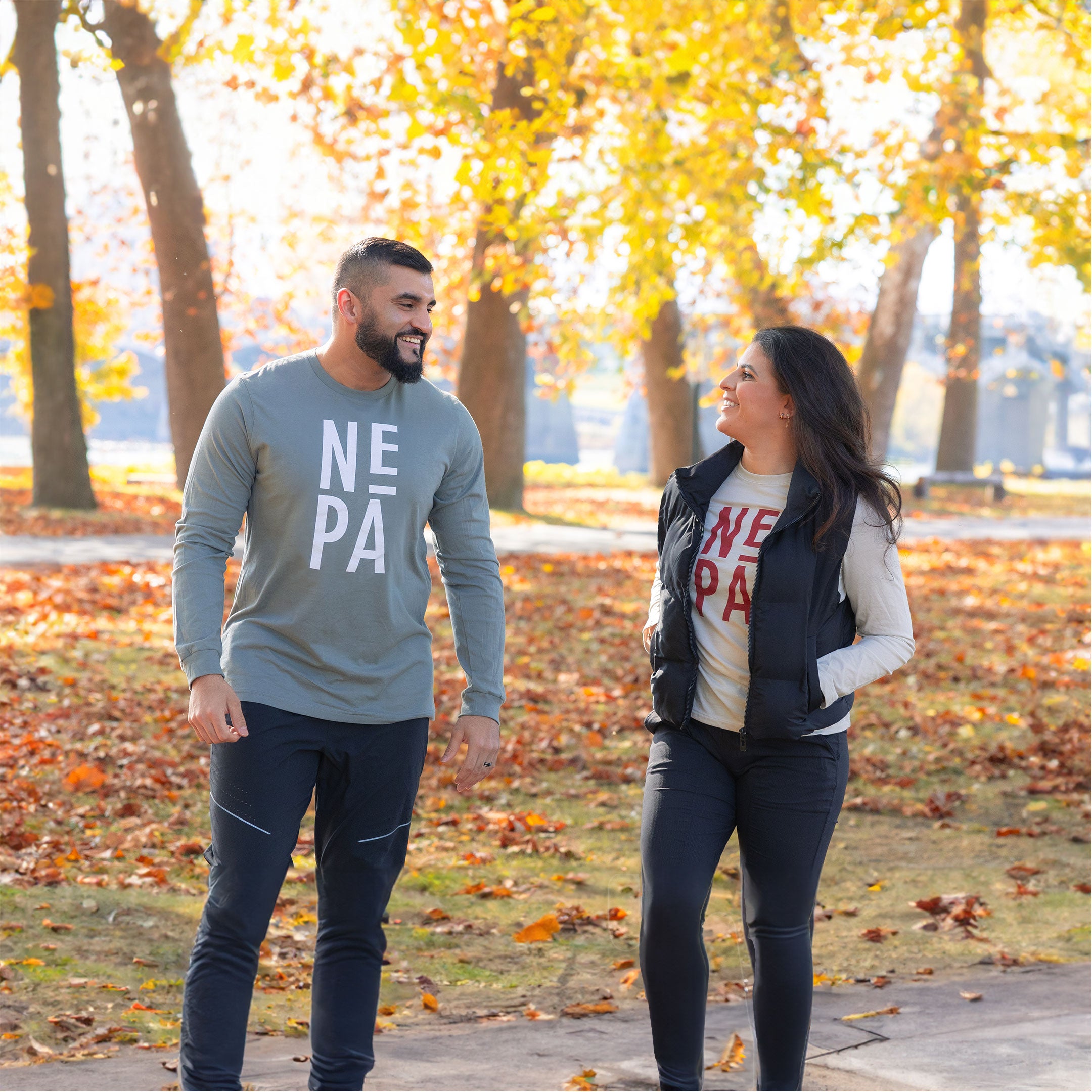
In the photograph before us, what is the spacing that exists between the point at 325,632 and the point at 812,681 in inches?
45.8

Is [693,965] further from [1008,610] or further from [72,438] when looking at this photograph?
[72,438]

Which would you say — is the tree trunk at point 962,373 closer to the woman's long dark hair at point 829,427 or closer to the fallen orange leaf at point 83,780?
the fallen orange leaf at point 83,780

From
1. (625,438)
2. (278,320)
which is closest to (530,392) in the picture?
(625,438)

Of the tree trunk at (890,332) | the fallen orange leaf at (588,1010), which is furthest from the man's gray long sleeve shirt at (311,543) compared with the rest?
the tree trunk at (890,332)

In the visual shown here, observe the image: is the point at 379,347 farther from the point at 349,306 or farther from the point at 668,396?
the point at 668,396

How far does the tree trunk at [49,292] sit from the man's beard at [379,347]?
1665 centimetres

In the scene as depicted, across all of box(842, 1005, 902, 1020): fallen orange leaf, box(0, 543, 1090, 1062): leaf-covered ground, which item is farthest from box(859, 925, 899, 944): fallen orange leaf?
box(842, 1005, 902, 1020): fallen orange leaf

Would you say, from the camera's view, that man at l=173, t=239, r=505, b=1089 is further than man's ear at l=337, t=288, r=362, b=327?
No

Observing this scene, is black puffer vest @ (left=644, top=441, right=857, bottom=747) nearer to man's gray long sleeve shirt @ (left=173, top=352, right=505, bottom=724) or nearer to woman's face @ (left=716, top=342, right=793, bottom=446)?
woman's face @ (left=716, top=342, right=793, bottom=446)

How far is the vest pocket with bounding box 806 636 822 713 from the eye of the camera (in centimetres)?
327

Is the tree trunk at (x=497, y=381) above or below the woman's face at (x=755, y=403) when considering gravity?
above

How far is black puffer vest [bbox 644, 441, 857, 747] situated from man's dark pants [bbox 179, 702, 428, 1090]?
658 mm

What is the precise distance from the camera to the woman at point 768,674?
3.26 m

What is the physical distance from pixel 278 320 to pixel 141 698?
23363 millimetres
